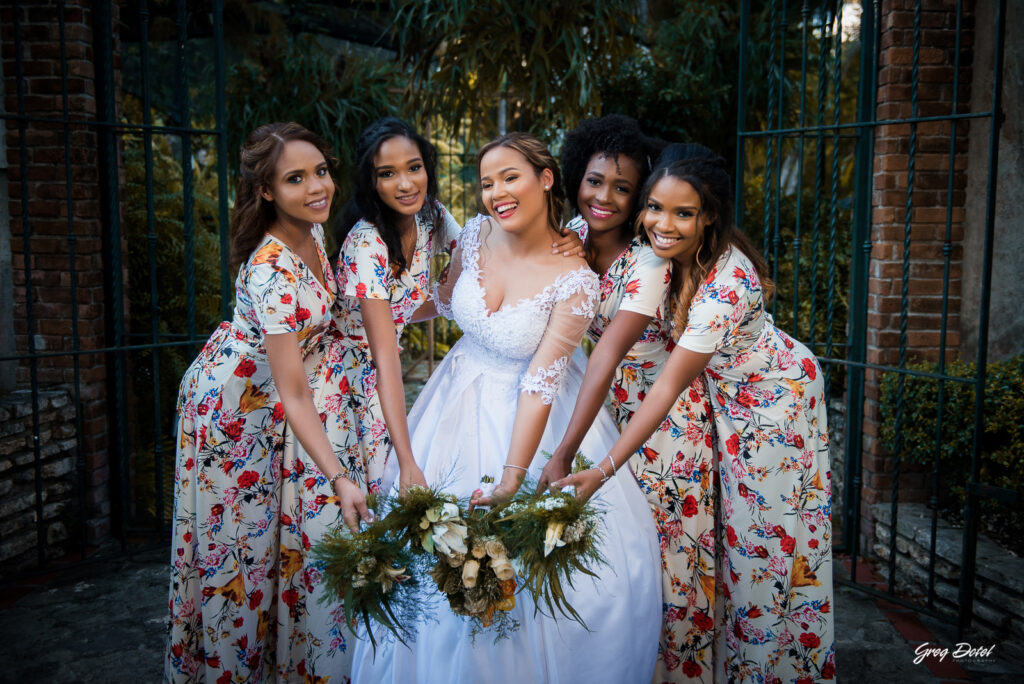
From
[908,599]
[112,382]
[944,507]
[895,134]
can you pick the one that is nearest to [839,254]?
[895,134]

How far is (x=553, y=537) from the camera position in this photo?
6.19 ft

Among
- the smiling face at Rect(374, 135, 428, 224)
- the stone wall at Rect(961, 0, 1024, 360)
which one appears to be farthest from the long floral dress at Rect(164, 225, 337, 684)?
the stone wall at Rect(961, 0, 1024, 360)

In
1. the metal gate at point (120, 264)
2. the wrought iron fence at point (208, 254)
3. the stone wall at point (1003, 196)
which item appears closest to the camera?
the wrought iron fence at point (208, 254)

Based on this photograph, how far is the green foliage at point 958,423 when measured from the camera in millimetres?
3258

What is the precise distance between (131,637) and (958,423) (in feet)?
11.7

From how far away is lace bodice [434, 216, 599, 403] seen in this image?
2469 millimetres

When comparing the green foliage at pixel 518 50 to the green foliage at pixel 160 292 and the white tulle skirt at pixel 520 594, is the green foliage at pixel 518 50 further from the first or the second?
the white tulle skirt at pixel 520 594

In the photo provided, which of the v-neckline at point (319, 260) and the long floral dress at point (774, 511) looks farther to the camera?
the long floral dress at point (774, 511)

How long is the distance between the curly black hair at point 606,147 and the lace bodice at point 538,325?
1.33ft

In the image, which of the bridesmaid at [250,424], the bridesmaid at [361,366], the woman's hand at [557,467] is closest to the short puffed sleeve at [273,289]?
the bridesmaid at [250,424]

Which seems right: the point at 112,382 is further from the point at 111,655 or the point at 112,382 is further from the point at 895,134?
the point at 895,134

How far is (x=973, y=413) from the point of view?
11.3 feet

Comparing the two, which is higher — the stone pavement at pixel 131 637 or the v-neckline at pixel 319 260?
the v-neckline at pixel 319 260

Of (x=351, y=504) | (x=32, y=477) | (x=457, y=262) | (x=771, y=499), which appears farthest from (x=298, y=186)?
(x=32, y=477)
